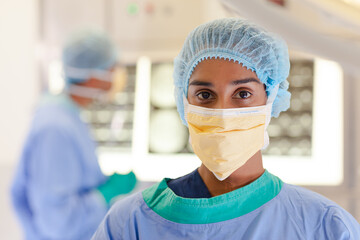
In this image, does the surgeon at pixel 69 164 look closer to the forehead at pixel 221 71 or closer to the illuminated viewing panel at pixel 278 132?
the illuminated viewing panel at pixel 278 132

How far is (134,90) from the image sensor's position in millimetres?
2354

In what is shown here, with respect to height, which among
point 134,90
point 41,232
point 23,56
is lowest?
point 41,232

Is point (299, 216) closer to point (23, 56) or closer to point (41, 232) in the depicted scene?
point (41, 232)

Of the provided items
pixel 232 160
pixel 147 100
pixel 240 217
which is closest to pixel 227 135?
pixel 232 160

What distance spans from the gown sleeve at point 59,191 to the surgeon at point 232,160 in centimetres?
88

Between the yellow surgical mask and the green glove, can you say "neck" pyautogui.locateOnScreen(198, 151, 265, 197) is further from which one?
the green glove

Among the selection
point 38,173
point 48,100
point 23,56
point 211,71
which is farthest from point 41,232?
point 211,71

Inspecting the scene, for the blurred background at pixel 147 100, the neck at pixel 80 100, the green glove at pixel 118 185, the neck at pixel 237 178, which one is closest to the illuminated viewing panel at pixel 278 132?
the blurred background at pixel 147 100

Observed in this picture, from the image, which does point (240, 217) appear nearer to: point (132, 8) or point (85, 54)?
point (85, 54)

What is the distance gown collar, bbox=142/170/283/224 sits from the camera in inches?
33.6

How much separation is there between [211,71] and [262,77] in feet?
0.31

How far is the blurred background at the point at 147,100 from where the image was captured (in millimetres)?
1817

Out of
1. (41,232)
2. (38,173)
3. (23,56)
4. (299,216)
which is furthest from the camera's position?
(23,56)

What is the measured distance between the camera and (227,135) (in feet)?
2.84
